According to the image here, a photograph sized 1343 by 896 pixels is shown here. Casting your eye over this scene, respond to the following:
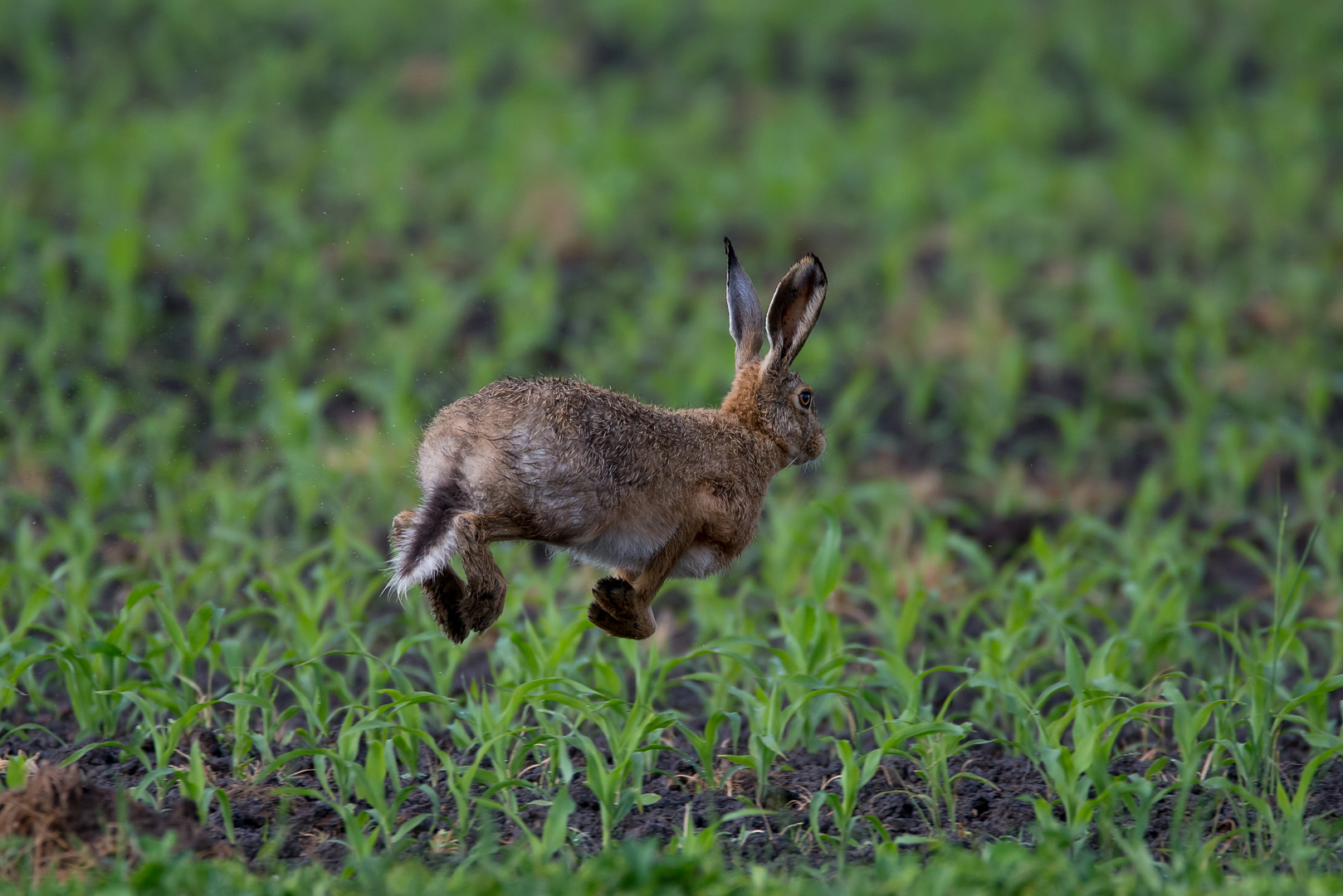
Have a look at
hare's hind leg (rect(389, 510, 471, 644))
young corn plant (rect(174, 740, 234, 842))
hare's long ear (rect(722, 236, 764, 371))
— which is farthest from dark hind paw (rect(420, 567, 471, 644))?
hare's long ear (rect(722, 236, 764, 371))

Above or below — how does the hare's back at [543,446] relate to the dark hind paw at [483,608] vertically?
above

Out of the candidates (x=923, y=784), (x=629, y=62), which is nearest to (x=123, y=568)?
(x=923, y=784)

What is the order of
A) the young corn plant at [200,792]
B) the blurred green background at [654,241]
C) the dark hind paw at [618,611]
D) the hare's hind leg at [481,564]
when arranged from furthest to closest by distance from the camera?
the blurred green background at [654,241], the young corn plant at [200,792], the dark hind paw at [618,611], the hare's hind leg at [481,564]

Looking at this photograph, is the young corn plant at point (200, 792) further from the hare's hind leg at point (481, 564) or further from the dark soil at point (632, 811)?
the hare's hind leg at point (481, 564)

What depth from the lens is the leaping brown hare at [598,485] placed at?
3.70 meters

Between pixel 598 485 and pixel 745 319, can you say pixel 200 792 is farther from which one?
pixel 745 319

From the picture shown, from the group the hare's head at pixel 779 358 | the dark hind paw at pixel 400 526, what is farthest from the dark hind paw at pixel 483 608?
the hare's head at pixel 779 358

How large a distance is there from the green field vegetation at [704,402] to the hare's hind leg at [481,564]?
55 cm

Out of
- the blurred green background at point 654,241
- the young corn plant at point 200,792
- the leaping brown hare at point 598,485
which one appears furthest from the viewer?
the blurred green background at point 654,241

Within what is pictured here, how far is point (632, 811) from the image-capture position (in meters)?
4.38

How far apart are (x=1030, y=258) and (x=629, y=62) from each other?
462cm

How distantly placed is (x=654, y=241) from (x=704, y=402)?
261cm

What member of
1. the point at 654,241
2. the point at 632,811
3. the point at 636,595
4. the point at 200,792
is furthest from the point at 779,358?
the point at 654,241

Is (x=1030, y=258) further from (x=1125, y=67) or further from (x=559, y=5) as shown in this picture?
(x=559, y=5)
